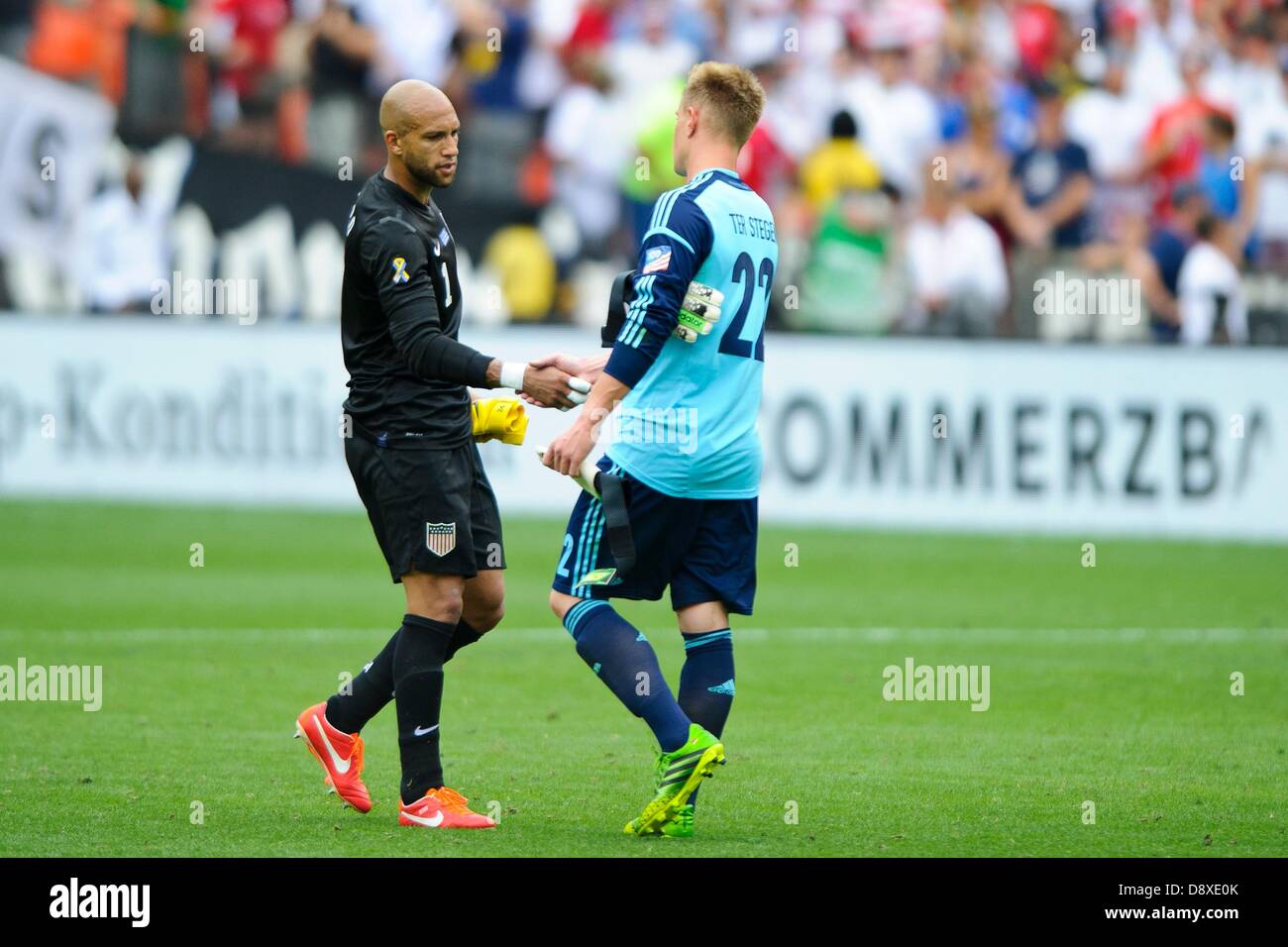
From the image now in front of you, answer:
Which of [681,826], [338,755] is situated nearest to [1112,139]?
[338,755]

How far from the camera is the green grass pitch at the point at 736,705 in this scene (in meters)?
6.85

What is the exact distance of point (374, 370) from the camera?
704 centimetres

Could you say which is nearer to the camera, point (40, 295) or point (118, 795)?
point (118, 795)

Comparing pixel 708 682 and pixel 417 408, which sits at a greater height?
pixel 417 408

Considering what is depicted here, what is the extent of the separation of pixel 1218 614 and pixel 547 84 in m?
9.86

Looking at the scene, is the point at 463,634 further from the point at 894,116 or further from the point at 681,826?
the point at 894,116

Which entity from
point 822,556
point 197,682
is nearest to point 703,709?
point 197,682

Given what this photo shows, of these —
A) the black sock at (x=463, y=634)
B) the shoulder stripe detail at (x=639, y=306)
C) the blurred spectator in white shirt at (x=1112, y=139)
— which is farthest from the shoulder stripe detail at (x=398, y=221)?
the blurred spectator in white shirt at (x=1112, y=139)

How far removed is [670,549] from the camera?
6.88 m

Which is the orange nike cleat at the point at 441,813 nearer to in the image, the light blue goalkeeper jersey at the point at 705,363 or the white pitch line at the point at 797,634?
the light blue goalkeeper jersey at the point at 705,363

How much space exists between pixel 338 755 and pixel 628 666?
1.21m

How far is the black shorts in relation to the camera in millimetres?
6930

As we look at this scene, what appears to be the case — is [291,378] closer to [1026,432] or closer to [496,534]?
[1026,432]

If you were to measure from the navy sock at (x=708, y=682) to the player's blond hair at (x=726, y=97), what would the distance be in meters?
1.67
